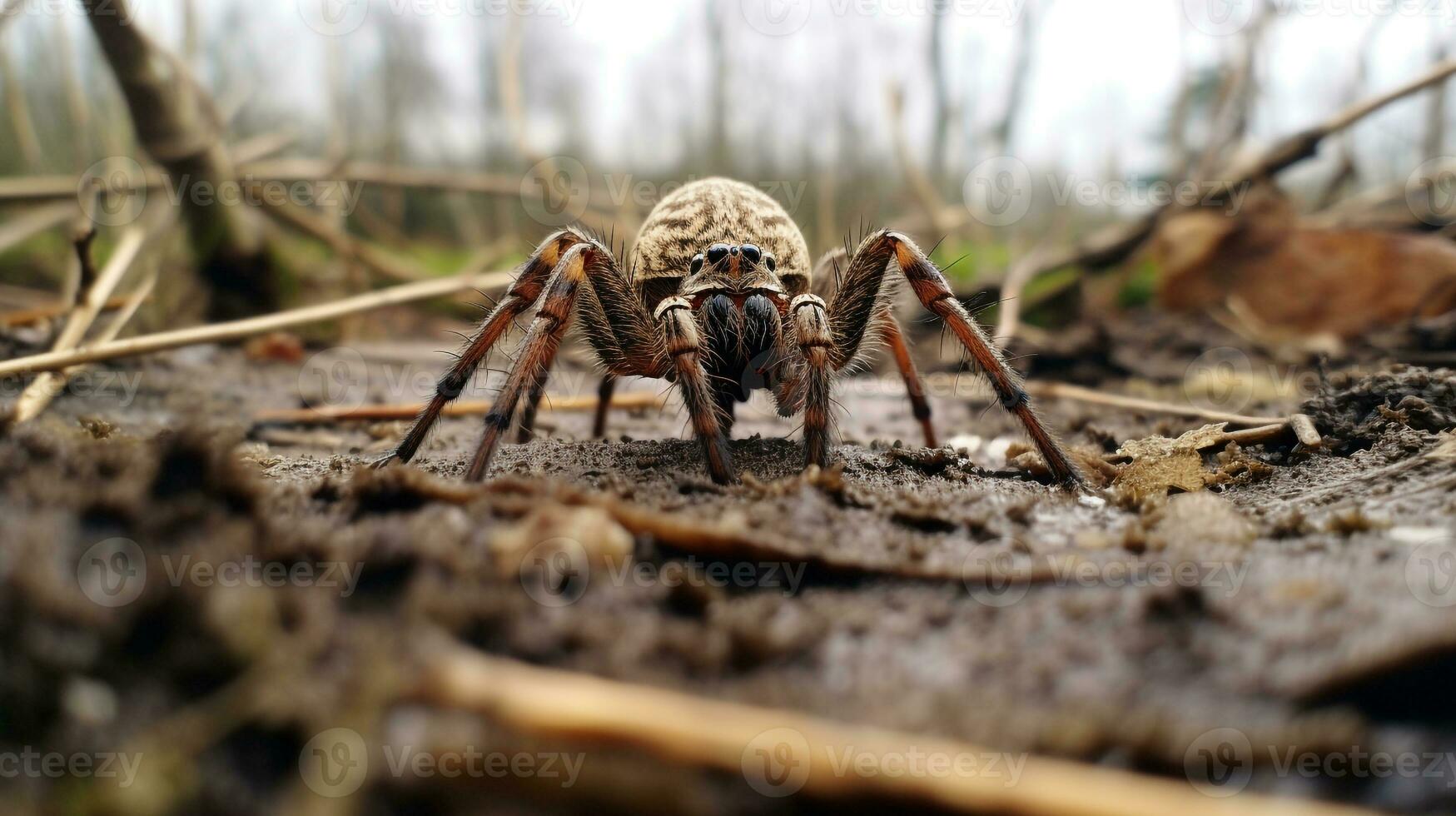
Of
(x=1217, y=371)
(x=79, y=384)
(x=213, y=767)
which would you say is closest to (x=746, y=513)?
(x=213, y=767)

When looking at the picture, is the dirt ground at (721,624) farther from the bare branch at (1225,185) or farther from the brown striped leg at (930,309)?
the bare branch at (1225,185)

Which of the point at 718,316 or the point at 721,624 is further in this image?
the point at 718,316

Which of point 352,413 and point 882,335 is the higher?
point 882,335

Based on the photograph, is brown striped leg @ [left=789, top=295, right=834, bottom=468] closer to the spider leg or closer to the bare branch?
the spider leg

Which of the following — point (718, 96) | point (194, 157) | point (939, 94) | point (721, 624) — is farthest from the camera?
point (718, 96)

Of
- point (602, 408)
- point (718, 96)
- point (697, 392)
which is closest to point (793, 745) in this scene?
point (697, 392)

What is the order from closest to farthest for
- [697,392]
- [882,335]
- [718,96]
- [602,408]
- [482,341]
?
[697,392] → [482,341] → [882,335] → [602,408] → [718,96]

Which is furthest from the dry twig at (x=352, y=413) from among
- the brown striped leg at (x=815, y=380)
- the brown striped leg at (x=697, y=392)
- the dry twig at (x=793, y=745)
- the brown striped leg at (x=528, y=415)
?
the dry twig at (x=793, y=745)

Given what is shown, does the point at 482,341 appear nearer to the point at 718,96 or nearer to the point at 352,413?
the point at 352,413
